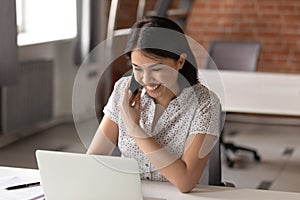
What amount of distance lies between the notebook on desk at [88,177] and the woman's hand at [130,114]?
0.28m

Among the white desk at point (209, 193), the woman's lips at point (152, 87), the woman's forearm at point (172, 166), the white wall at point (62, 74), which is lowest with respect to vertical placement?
the white wall at point (62, 74)

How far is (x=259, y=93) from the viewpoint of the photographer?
3783 mm

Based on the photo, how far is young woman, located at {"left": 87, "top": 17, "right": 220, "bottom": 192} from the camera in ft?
6.09

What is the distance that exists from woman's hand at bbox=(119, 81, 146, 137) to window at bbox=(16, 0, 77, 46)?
3.30 meters

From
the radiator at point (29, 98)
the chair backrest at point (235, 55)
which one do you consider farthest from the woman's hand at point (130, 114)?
the chair backrest at point (235, 55)

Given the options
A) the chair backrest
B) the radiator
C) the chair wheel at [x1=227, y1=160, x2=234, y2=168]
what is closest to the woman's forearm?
the chair wheel at [x1=227, y1=160, x2=234, y2=168]

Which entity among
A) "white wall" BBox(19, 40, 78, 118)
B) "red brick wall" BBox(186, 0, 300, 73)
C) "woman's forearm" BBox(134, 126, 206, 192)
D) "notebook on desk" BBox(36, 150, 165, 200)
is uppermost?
"notebook on desk" BBox(36, 150, 165, 200)

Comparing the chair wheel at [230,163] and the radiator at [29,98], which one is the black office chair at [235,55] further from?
the radiator at [29,98]

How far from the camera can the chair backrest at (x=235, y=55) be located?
16.3 feet

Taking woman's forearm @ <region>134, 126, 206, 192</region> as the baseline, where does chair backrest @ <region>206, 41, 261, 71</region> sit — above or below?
below

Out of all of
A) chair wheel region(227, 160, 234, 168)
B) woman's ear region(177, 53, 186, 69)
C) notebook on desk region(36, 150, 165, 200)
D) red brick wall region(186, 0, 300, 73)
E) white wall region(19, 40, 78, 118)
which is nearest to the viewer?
notebook on desk region(36, 150, 165, 200)

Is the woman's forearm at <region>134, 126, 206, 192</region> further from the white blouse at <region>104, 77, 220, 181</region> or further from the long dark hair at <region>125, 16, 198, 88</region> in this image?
the long dark hair at <region>125, 16, 198, 88</region>

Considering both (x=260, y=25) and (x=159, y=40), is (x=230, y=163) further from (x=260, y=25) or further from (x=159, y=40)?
(x=159, y=40)

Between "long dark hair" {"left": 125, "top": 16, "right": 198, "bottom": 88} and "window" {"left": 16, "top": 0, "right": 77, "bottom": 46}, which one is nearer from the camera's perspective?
"long dark hair" {"left": 125, "top": 16, "right": 198, "bottom": 88}
